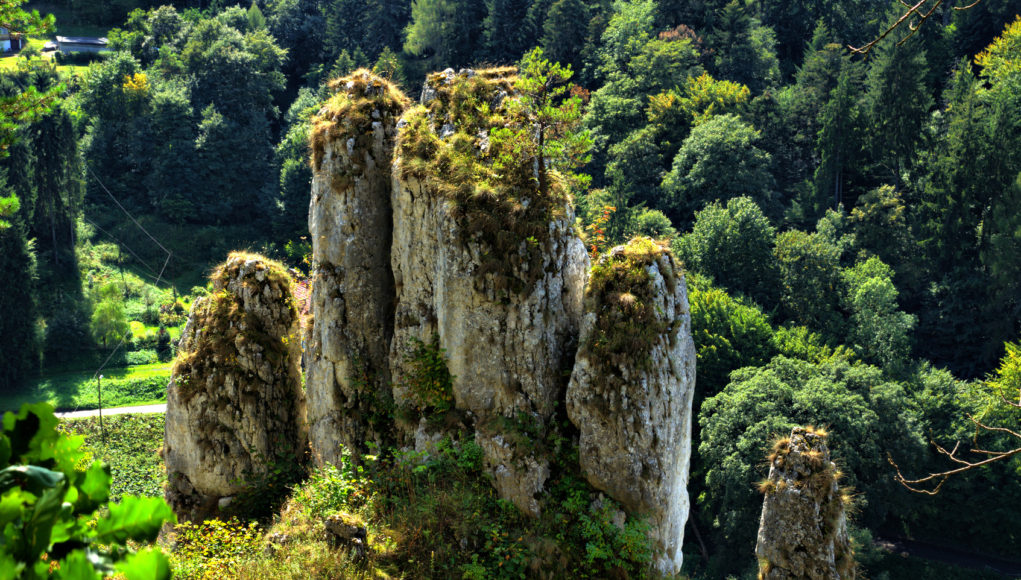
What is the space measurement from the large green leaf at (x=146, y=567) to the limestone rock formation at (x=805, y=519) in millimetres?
10157

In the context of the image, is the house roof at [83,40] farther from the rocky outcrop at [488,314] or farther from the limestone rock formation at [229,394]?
the rocky outcrop at [488,314]

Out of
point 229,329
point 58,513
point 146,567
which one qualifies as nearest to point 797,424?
point 229,329

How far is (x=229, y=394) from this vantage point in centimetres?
1617

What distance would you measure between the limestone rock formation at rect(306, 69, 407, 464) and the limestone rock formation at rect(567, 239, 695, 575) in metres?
4.02

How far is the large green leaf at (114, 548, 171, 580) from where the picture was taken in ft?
13.0

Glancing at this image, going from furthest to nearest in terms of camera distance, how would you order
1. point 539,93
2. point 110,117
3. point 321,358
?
point 110,117
point 539,93
point 321,358

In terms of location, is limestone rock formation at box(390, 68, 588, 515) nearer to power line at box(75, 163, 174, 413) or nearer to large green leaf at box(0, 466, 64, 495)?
large green leaf at box(0, 466, 64, 495)

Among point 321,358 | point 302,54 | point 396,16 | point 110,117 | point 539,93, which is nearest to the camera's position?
point 321,358

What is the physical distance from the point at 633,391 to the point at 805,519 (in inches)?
120

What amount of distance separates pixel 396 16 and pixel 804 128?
1678 inches

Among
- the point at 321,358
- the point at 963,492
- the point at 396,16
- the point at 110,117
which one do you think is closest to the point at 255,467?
the point at 321,358

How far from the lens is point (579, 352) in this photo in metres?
13.6

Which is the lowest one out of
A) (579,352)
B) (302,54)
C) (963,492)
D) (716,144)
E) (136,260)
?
(963,492)

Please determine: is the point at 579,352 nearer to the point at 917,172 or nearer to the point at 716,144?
the point at 716,144
